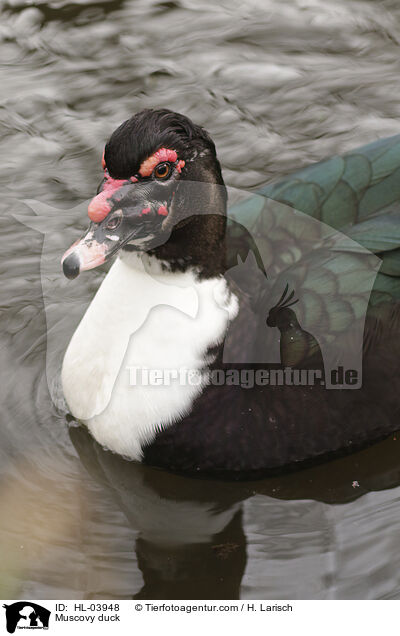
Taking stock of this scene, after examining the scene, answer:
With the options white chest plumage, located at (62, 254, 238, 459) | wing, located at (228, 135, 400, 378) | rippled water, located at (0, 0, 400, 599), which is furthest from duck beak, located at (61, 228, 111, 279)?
rippled water, located at (0, 0, 400, 599)

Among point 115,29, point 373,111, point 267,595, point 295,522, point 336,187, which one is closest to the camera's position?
point 267,595

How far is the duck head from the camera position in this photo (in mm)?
3570

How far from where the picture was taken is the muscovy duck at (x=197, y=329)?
12.0ft

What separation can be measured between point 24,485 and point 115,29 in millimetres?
3875

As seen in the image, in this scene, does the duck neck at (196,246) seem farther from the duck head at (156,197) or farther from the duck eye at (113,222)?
the duck eye at (113,222)

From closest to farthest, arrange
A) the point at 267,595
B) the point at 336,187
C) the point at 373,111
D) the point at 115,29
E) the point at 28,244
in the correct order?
the point at 267,595, the point at 336,187, the point at 28,244, the point at 373,111, the point at 115,29

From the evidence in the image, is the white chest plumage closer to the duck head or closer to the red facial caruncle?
the duck head

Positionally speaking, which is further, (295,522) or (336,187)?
(336,187)

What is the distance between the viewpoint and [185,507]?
13.5ft

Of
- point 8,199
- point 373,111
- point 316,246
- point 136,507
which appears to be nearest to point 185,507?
point 136,507

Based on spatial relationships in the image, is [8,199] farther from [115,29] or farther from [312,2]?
[312,2]
